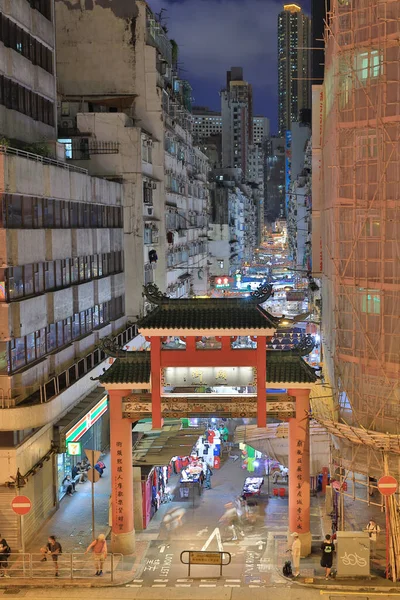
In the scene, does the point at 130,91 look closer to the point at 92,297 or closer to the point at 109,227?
the point at 109,227

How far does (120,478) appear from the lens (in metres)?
25.1

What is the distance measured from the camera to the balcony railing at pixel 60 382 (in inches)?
1028

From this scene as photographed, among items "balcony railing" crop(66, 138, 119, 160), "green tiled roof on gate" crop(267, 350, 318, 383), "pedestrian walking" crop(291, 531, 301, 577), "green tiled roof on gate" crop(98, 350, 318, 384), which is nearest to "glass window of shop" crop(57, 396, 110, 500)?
"green tiled roof on gate" crop(98, 350, 318, 384)

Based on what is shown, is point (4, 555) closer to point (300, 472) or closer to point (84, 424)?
point (84, 424)

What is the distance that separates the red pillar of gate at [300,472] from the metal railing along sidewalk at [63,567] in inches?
217

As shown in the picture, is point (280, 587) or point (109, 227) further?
point (109, 227)

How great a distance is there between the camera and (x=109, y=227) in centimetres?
4134

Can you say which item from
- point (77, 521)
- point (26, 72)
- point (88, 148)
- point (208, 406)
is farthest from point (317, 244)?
point (77, 521)

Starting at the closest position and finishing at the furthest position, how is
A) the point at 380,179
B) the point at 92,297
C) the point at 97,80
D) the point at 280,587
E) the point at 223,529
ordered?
the point at 280,587
the point at 380,179
the point at 223,529
the point at 92,297
the point at 97,80

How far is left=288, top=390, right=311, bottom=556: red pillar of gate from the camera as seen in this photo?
2472 cm

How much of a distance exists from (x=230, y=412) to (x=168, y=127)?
31.7m

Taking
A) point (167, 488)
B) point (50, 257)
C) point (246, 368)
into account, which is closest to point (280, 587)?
point (246, 368)

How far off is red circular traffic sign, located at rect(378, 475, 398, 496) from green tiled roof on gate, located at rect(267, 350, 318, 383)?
3.96m

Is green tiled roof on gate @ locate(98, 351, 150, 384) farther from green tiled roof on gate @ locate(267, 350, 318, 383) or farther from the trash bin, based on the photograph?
the trash bin
